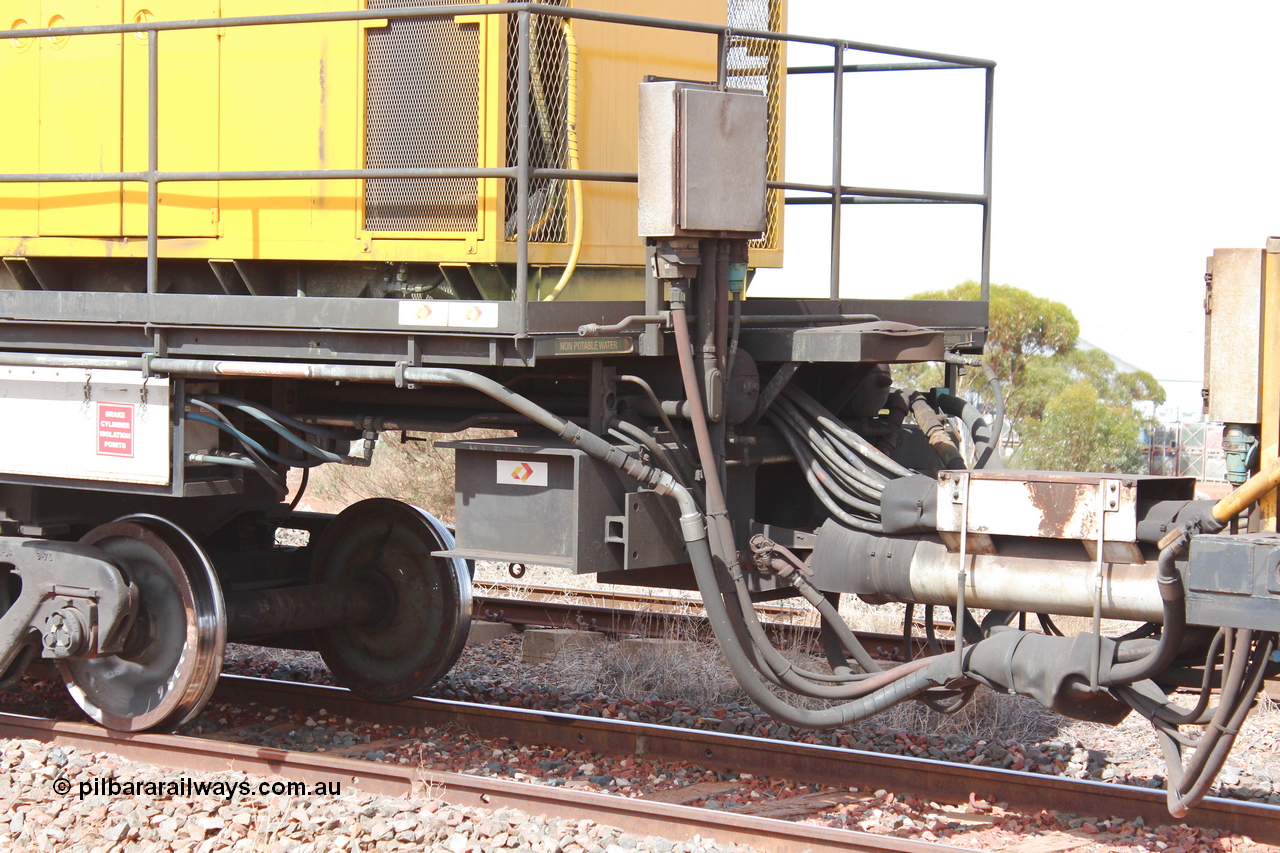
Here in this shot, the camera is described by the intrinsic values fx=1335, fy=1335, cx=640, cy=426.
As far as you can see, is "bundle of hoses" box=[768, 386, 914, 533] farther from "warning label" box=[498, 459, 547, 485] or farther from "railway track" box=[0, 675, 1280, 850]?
"railway track" box=[0, 675, 1280, 850]

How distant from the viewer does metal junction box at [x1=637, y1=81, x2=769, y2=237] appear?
188 inches

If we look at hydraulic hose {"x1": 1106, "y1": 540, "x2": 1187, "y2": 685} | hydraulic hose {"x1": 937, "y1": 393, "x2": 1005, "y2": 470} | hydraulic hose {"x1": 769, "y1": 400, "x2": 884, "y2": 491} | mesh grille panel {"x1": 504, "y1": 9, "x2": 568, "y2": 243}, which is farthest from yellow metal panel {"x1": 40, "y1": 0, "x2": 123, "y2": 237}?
hydraulic hose {"x1": 1106, "y1": 540, "x2": 1187, "y2": 685}

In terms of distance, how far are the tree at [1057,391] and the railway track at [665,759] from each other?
11392 millimetres

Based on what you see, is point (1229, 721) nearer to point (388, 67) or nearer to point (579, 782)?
point (579, 782)

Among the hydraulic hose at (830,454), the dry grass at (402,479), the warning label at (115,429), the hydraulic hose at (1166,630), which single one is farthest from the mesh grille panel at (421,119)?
the dry grass at (402,479)

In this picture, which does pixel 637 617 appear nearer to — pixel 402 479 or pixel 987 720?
pixel 987 720

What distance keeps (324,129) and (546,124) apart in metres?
0.92

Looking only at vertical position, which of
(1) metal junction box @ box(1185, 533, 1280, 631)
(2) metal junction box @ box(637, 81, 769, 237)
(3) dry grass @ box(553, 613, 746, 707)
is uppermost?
(2) metal junction box @ box(637, 81, 769, 237)

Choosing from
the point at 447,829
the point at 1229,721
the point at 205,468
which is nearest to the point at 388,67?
the point at 205,468

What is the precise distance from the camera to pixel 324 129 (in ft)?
18.1

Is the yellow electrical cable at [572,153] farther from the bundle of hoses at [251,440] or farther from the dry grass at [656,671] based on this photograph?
the dry grass at [656,671]

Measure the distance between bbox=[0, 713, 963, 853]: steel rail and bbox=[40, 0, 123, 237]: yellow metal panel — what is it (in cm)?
229

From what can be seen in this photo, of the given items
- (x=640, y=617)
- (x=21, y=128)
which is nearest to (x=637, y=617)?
(x=640, y=617)

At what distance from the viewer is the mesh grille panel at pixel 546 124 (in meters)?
5.42
